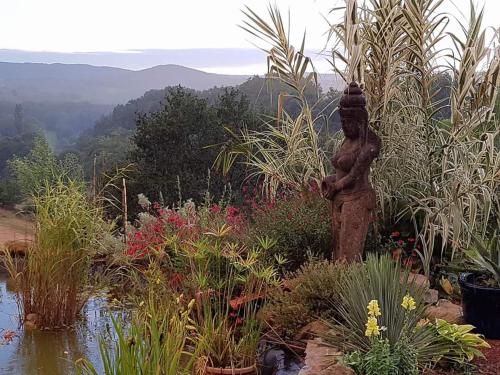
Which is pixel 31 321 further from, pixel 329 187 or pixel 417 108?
pixel 417 108

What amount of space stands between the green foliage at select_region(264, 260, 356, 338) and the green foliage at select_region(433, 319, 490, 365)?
27.4 inches

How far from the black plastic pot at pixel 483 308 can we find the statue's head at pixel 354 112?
139cm

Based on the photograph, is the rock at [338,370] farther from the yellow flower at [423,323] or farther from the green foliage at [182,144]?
the green foliage at [182,144]

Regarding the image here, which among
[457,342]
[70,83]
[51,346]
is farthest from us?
[70,83]

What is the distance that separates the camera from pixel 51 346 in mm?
5188

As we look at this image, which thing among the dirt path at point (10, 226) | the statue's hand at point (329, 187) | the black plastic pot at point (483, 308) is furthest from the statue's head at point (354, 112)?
the dirt path at point (10, 226)

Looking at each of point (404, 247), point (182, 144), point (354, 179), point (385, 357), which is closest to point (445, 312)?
point (354, 179)

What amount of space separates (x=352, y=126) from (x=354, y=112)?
13 cm

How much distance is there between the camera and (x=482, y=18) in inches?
216

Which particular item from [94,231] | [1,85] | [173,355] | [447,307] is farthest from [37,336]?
[1,85]

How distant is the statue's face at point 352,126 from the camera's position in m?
4.93

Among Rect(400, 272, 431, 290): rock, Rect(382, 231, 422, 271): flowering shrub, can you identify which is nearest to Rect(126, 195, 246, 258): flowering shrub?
Rect(382, 231, 422, 271): flowering shrub

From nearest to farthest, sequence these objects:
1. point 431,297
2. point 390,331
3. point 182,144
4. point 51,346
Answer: point 390,331, point 431,297, point 51,346, point 182,144

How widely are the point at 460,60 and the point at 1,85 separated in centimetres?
3005
